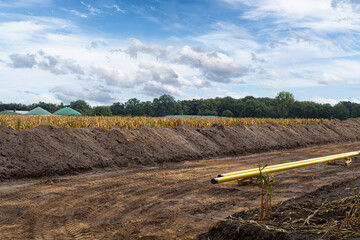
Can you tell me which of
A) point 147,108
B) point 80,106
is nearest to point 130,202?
point 147,108

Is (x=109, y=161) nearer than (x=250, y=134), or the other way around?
(x=109, y=161)

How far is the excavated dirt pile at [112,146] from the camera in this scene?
36.3 feet

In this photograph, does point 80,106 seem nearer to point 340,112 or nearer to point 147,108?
point 147,108

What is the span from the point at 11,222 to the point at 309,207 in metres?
5.33

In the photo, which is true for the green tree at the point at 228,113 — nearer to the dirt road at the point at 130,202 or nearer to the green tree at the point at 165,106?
the green tree at the point at 165,106

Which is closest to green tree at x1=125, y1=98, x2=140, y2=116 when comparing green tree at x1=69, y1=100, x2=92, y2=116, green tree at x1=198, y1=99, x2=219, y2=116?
green tree at x1=198, y1=99, x2=219, y2=116

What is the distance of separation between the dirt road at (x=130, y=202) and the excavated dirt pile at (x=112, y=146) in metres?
0.79

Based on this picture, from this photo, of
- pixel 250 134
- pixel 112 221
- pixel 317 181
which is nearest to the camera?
pixel 112 221

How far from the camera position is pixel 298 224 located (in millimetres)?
4496

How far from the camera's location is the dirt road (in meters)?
5.64

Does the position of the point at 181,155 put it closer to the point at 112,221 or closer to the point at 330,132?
the point at 112,221

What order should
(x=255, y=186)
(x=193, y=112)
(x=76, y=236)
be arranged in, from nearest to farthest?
(x=76, y=236)
(x=255, y=186)
(x=193, y=112)

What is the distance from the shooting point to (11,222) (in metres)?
6.18

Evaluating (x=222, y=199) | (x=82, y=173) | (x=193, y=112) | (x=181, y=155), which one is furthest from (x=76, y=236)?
(x=193, y=112)
